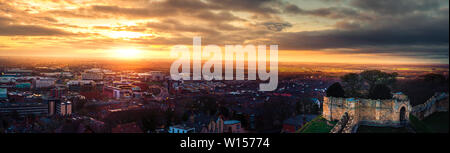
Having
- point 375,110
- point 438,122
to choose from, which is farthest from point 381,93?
point 438,122

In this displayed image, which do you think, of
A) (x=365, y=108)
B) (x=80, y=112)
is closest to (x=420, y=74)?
(x=365, y=108)

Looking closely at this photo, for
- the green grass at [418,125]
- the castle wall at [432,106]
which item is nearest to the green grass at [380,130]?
the green grass at [418,125]

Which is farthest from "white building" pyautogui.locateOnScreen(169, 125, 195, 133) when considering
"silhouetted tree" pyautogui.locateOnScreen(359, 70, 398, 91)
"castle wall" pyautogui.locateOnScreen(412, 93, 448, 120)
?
"castle wall" pyautogui.locateOnScreen(412, 93, 448, 120)

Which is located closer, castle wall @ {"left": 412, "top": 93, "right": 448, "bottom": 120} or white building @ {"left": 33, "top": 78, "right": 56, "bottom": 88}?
white building @ {"left": 33, "top": 78, "right": 56, "bottom": 88}

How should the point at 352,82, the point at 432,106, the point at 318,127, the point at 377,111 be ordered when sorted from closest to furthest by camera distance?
the point at 377,111 → the point at 318,127 → the point at 432,106 → the point at 352,82

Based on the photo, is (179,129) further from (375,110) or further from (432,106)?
(432,106)

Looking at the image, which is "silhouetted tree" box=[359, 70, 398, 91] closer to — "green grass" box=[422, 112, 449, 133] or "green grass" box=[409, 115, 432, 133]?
"green grass" box=[409, 115, 432, 133]

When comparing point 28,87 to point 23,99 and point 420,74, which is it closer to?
point 23,99
